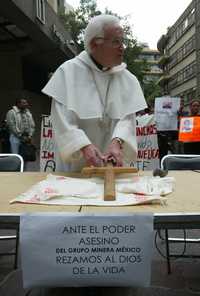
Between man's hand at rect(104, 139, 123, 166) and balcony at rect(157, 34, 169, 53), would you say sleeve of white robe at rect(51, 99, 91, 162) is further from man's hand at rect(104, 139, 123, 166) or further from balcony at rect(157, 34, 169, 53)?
balcony at rect(157, 34, 169, 53)

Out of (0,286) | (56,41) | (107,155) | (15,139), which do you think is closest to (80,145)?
(107,155)

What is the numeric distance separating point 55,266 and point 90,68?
1.38m

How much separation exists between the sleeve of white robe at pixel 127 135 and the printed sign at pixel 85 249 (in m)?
1.05

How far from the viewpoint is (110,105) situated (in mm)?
2588

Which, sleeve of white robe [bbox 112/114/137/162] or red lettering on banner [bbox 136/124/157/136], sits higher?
sleeve of white robe [bbox 112/114/137/162]

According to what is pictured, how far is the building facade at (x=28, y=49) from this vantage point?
1373cm

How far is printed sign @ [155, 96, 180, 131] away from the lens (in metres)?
10.8

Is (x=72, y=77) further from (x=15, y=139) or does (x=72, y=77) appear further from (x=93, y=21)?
(x=15, y=139)

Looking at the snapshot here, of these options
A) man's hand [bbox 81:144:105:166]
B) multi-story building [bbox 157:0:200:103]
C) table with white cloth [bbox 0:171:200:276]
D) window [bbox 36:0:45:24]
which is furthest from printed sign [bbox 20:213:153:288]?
multi-story building [bbox 157:0:200:103]

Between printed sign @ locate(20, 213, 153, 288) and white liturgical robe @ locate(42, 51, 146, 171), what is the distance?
980 mm

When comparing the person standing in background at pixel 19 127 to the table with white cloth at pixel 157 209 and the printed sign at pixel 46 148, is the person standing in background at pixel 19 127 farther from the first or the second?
the table with white cloth at pixel 157 209

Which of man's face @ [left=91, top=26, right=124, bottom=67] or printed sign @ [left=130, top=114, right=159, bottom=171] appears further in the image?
printed sign @ [left=130, top=114, right=159, bottom=171]

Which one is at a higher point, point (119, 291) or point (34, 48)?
point (34, 48)

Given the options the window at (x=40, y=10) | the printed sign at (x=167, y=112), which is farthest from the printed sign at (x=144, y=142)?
the window at (x=40, y=10)
